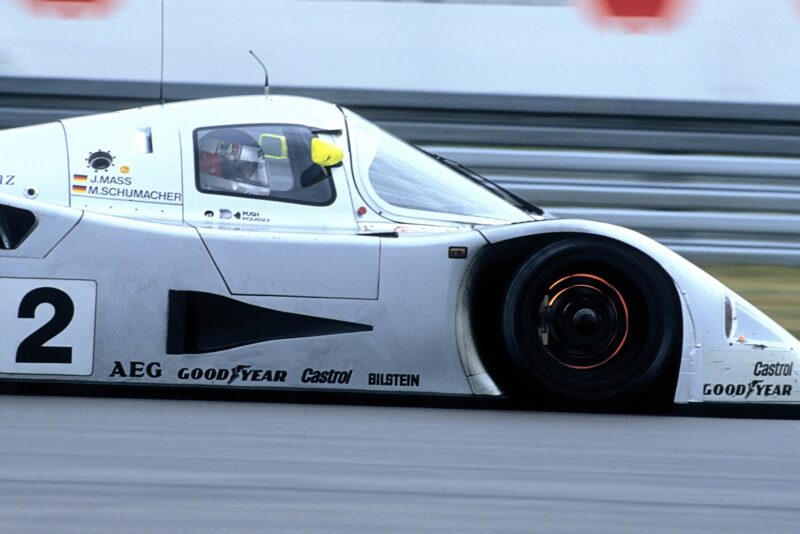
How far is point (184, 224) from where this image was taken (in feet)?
15.8

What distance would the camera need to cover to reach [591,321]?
461 cm

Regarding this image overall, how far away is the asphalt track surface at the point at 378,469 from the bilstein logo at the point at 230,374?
0.10 m

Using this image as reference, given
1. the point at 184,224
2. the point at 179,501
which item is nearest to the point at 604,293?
the point at 184,224

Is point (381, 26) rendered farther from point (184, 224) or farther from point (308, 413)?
point (308, 413)

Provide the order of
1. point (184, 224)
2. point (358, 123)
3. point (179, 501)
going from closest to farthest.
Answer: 1. point (179, 501)
2. point (184, 224)
3. point (358, 123)

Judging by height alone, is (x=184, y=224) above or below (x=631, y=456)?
above

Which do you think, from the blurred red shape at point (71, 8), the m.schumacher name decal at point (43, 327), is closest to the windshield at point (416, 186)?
the m.schumacher name decal at point (43, 327)

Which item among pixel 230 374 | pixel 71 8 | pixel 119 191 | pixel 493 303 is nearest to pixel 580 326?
pixel 493 303

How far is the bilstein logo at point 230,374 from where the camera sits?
4.61m

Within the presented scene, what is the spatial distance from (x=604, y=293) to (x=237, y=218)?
52.4 inches

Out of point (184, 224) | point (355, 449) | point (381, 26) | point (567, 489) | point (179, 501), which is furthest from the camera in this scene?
point (381, 26)

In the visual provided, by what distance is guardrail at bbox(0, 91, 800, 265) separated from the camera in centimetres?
746

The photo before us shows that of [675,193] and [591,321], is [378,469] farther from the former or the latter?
[675,193]

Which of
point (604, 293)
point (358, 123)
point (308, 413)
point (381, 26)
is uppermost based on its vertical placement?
point (381, 26)
